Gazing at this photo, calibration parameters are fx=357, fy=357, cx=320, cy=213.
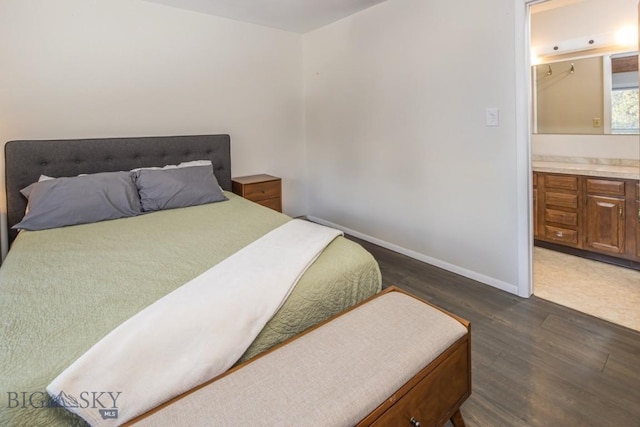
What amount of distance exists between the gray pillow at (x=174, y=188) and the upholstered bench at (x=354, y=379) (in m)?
1.78

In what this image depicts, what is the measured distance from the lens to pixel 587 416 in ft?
4.74

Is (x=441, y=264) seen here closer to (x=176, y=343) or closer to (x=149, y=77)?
(x=176, y=343)

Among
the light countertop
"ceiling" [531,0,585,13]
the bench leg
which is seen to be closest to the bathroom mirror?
the light countertop

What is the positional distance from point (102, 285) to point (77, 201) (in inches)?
48.7

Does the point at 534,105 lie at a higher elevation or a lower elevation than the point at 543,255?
higher

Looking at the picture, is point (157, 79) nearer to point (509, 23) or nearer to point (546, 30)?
point (509, 23)

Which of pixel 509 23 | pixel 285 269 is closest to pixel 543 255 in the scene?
pixel 509 23

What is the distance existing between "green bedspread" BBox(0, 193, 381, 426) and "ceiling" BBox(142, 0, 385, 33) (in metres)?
1.98

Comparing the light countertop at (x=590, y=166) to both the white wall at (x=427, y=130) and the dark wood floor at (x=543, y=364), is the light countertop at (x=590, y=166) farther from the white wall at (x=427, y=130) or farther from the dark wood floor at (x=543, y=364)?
the dark wood floor at (x=543, y=364)

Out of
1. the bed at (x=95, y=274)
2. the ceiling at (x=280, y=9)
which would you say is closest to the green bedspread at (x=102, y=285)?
the bed at (x=95, y=274)

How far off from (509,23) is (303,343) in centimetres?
232

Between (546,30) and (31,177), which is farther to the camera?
(546,30)

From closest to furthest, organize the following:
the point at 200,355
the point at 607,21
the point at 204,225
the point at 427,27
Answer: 1. the point at 200,355
2. the point at 204,225
3. the point at 427,27
4. the point at 607,21

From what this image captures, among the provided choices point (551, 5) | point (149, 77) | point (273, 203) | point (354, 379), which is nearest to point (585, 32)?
point (551, 5)
